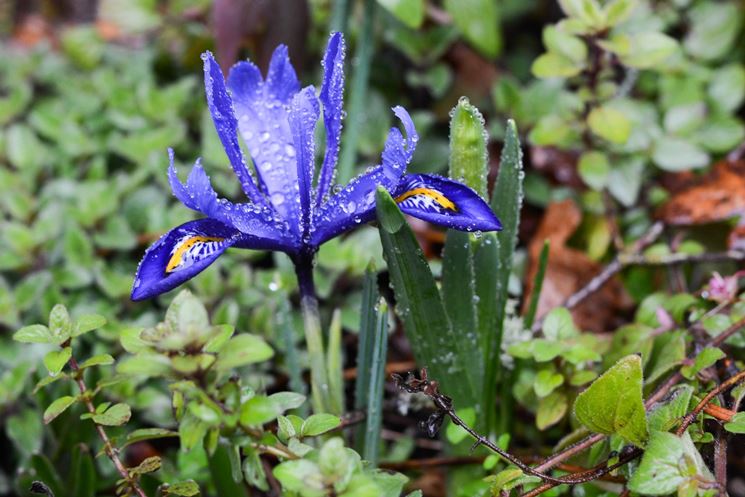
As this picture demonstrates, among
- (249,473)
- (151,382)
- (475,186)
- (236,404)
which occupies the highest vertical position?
(475,186)

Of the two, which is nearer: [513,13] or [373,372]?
[373,372]

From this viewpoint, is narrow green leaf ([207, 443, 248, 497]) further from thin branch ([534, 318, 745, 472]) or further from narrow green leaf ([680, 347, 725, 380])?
narrow green leaf ([680, 347, 725, 380])

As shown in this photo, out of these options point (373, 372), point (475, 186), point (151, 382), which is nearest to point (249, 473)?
point (373, 372)

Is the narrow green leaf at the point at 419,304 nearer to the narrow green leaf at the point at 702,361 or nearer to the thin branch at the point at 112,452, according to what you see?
the narrow green leaf at the point at 702,361

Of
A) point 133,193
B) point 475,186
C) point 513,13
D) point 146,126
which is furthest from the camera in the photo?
point 513,13

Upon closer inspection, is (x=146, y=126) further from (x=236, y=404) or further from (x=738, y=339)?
(x=738, y=339)

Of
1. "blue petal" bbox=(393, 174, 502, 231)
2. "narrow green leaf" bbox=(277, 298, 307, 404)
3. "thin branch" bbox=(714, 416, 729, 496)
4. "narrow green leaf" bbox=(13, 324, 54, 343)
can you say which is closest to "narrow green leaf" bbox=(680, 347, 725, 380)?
"thin branch" bbox=(714, 416, 729, 496)
